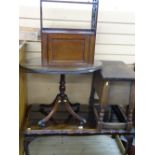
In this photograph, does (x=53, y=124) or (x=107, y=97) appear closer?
(x=107, y=97)

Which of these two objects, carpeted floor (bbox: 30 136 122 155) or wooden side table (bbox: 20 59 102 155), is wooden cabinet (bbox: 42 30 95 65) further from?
carpeted floor (bbox: 30 136 122 155)

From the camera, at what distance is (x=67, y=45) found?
1498 millimetres

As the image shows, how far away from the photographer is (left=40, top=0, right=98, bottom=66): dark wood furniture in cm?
147

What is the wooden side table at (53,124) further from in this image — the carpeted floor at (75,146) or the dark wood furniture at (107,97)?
the carpeted floor at (75,146)

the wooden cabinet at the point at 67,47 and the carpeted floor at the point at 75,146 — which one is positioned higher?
the wooden cabinet at the point at 67,47

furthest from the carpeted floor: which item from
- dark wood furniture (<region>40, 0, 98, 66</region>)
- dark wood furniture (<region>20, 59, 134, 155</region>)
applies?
dark wood furniture (<region>40, 0, 98, 66</region>)

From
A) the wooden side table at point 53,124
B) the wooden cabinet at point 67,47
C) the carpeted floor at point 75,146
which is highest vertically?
the wooden cabinet at point 67,47

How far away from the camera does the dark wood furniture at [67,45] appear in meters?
1.47

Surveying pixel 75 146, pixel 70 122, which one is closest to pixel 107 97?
pixel 70 122

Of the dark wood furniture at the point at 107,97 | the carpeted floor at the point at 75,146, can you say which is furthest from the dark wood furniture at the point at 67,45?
the carpeted floor at the point at 75,146

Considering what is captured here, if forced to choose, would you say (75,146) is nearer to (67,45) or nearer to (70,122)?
(70,122)

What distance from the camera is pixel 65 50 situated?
59.4 inches
